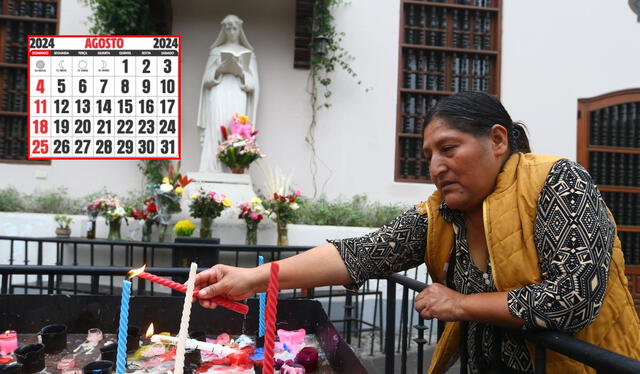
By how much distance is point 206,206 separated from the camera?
14.6 feet

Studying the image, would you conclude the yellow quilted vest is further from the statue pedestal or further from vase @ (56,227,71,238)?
vase @ (56,227,71,238)

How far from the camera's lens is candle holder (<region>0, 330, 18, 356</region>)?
5.04ft

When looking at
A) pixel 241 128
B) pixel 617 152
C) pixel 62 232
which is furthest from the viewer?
pixel 617 152

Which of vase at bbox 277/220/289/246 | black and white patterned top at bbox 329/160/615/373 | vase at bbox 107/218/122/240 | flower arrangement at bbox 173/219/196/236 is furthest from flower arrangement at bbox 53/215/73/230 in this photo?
black and white patterned top at bbox 329/160/615/373

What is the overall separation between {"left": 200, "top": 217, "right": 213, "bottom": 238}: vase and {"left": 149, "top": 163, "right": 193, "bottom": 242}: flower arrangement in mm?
300

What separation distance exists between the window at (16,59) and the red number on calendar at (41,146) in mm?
2431

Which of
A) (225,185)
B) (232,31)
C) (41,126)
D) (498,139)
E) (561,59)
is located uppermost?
(561,59)

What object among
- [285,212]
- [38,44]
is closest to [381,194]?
[285,212]

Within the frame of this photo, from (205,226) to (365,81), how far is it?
3.44 m

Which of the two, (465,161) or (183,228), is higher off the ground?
(465,161)

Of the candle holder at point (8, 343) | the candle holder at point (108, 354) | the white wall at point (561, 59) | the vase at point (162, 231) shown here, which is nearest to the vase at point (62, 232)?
the vase at point (162, 231)

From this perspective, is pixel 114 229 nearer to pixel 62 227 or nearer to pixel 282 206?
pixel 62 227

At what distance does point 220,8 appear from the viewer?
254 inches

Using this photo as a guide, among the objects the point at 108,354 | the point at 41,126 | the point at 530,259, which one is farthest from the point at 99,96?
the point at 530,259
